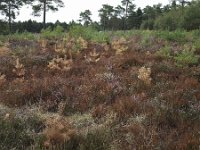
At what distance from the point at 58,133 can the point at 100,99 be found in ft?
8.41

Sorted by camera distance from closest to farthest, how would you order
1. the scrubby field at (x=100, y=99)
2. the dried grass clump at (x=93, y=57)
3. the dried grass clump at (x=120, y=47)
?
the scrubby field at (x=100, y=99)
the dried grass clump at (x=93, y=57)
the dried grass clump at (x=120, y=47)

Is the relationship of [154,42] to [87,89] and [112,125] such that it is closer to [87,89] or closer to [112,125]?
[87,89]

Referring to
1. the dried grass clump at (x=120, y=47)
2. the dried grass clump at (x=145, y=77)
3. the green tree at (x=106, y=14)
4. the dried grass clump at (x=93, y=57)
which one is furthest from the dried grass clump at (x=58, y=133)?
the green tree at (x=106, y=14)

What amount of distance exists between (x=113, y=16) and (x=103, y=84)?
61106 millimetres

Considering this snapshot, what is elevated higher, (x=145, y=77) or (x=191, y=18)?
(x=191, y=18)

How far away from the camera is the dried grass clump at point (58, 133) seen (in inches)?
242

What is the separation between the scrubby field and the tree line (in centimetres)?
735

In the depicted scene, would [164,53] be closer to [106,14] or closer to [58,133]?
[58,133]

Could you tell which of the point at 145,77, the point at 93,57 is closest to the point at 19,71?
the point at 93,57

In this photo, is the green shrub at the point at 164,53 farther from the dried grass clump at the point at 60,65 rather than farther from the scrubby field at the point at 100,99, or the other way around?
the dried grass clump at the point at 60,65

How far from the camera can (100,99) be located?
8.70m

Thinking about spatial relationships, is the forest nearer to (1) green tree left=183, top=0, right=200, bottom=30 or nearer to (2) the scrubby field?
(2) the scrubby field

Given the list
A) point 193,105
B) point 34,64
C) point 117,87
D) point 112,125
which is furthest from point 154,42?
point 112,125

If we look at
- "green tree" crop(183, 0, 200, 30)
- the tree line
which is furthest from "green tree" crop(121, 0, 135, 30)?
"green tree" crop(183, 0, 200, 30)
